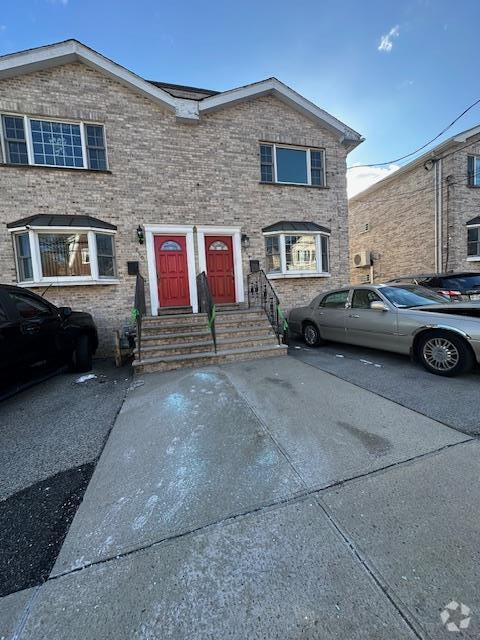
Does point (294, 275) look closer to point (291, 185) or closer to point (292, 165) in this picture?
point (291, 185)

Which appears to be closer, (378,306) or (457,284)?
(378,306)

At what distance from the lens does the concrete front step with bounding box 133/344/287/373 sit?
566cm

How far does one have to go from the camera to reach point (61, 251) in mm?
7508

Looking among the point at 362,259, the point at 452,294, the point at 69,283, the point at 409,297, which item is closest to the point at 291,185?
the point at 409,297

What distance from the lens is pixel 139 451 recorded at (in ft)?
9.54

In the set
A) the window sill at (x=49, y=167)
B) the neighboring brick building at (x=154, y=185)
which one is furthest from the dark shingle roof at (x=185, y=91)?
the window sill at (x=49, y=167)

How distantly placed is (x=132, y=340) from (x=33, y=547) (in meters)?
5.42

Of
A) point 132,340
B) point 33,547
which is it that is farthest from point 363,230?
point 33,547

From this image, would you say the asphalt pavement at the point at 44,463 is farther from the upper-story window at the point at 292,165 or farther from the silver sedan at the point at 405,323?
the upper-story window at the point at 292,165

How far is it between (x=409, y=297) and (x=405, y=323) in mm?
748

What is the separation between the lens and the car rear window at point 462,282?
8.90 meters

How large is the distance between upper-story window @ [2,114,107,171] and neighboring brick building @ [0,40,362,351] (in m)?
0.03

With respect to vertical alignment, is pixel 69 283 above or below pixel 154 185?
below

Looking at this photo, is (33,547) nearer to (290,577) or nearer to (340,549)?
(290,577)
